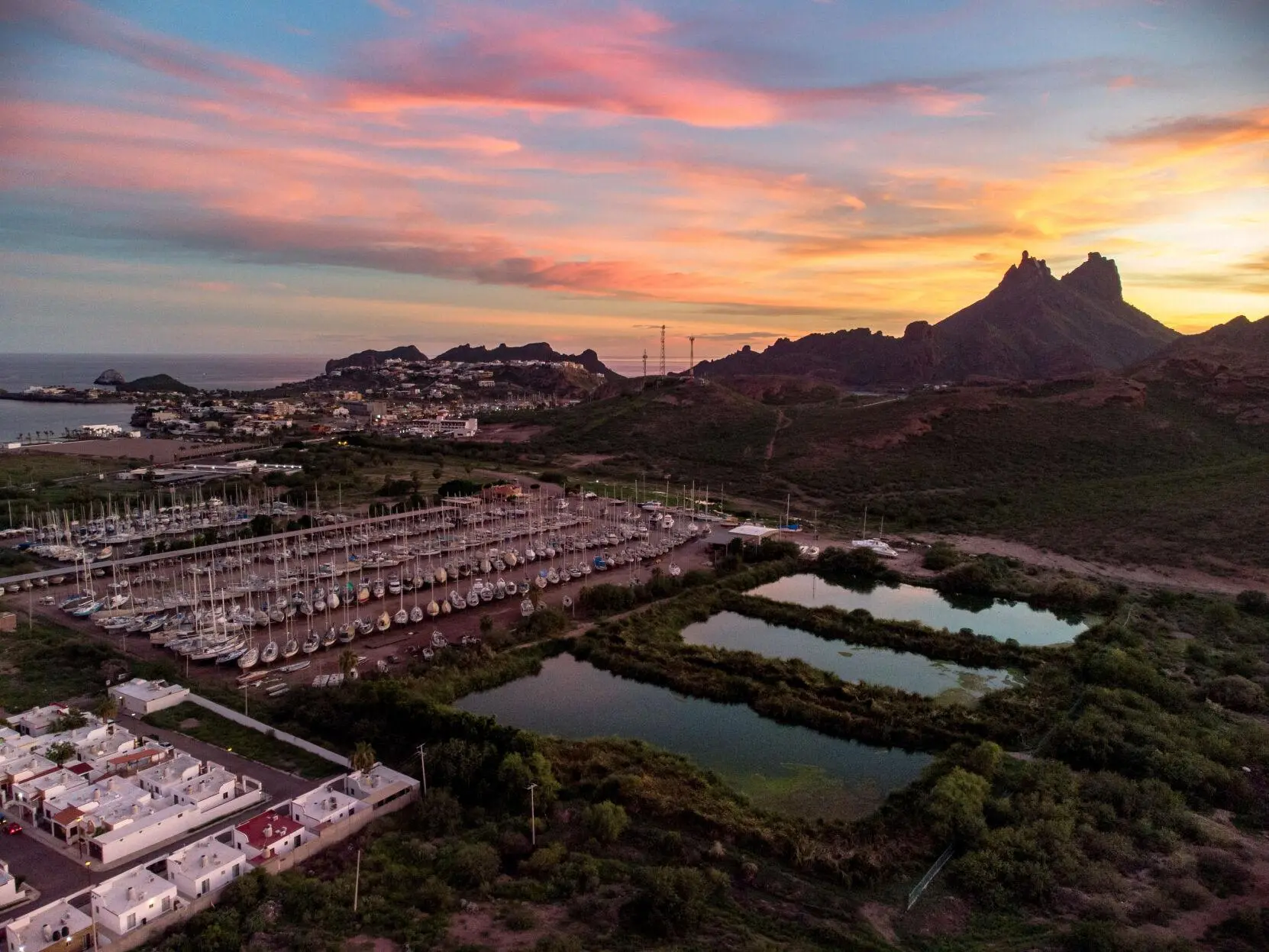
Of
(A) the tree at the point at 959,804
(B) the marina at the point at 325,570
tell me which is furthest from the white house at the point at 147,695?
(A) the tree at the point at 959,804

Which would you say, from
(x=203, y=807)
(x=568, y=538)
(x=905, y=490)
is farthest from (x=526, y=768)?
(x=905, y=490)

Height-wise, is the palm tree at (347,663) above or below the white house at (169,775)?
above

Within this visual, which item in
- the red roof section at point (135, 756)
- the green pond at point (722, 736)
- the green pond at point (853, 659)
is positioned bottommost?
the green pond at point (722, 736)

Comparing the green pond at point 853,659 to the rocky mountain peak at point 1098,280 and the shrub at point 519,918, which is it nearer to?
the shrub at point 519,918

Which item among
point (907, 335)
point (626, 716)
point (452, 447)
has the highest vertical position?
point (907, 335)

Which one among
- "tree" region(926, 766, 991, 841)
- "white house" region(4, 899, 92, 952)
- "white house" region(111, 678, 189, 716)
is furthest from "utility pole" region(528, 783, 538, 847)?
"white house" region(111, 678, 189, 716)

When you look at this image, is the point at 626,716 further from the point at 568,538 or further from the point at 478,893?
the point at 568,538

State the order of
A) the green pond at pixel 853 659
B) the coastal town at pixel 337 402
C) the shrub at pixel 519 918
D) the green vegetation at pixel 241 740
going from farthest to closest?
the coastal town at pixel 337 402 → the green pond at pixel 853 659 → the green vegetation at pixel 241 740 → the shrub at pixel 519 918

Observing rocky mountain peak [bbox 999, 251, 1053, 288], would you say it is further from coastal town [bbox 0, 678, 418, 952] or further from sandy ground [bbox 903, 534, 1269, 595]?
coastal town [bbox 0, 678, 418, 952]

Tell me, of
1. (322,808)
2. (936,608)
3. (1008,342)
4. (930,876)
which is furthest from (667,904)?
(1008,342)
